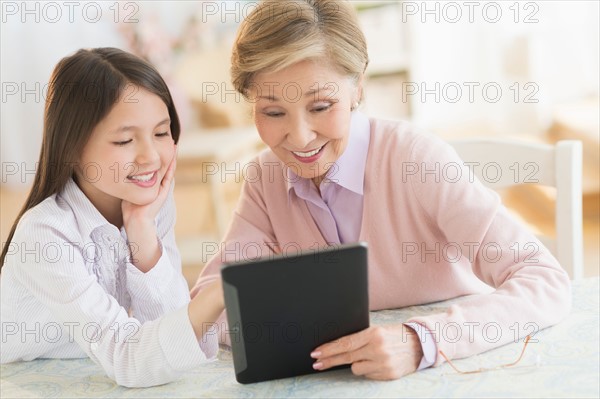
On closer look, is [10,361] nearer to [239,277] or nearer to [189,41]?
[239,277]

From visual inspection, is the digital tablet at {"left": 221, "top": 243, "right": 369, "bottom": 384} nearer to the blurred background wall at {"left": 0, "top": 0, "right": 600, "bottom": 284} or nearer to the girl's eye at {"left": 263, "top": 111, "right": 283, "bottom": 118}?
the girl's eye at {"left": 263, "top": 111, "right": 283, "bottom": 118}

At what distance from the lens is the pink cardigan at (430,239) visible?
113 cm

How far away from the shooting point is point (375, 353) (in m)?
1.02

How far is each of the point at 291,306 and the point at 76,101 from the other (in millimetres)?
516

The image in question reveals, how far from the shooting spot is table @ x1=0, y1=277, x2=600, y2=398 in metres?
0.97

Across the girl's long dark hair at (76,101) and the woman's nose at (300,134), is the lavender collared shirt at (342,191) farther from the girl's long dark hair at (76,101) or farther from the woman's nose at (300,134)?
the girl's long dark hair at (76,101)

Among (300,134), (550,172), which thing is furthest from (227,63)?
(300,134)

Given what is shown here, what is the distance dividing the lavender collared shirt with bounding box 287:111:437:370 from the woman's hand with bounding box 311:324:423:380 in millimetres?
358

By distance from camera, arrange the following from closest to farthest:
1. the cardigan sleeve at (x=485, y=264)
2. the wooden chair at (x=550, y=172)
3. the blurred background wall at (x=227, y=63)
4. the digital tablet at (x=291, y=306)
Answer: the digital tablet at (x=291, y=306) < the cardigan sleeve at (x=485, y=264) < the wooden chair at (x=550, y=172) < the blurred background wall at (x=227, y=63)

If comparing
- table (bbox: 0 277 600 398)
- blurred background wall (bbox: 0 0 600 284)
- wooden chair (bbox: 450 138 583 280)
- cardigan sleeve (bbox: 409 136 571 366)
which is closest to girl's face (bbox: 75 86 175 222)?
table (bbox: 0 277 600 398)

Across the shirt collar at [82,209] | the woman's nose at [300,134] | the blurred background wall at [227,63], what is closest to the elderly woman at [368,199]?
the woman's nose at [300,134]

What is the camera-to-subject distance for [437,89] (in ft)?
15.1

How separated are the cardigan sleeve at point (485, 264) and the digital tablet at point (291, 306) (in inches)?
5.8

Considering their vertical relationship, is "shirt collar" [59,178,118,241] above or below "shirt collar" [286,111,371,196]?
below
